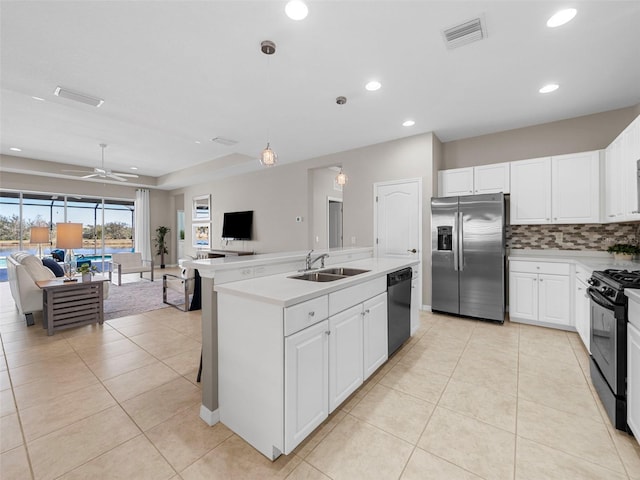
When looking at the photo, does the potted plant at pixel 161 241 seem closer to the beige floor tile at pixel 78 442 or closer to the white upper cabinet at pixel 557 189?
the beige floor tile at pixel 78 442

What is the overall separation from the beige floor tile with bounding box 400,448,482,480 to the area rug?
452 cm

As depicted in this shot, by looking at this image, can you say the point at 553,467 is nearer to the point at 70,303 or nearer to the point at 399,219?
the point at 399,219

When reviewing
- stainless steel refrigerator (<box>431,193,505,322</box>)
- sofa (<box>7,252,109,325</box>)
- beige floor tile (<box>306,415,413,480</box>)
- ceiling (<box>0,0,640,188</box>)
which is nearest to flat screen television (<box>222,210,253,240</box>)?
ceiling (<box>0,0,640,188</box>)

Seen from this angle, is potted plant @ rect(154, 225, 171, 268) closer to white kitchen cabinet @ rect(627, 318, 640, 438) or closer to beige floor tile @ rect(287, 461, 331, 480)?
beige floor tile @ rect(287, 461, 331, 480)

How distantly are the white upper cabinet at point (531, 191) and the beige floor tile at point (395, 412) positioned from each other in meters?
3.12

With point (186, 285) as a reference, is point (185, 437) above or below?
below

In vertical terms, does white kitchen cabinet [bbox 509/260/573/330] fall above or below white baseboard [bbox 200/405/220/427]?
above

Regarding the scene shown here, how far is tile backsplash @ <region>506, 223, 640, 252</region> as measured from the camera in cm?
346

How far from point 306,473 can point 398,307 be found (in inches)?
65.9

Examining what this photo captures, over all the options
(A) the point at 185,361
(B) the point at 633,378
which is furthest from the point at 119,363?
(B) the point at 633,378

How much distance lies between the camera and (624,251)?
3.16 m

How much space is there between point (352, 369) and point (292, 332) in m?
0.80

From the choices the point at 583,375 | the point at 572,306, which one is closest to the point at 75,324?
the point at 583,375

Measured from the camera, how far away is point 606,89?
9.96ft
